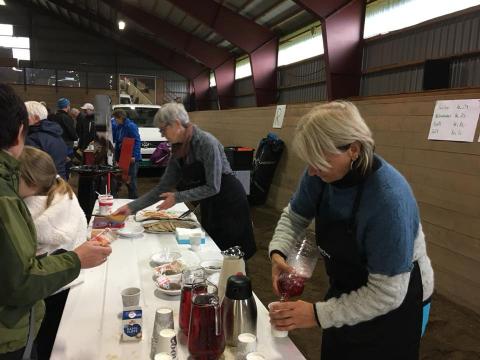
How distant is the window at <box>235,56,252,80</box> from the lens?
423 inches

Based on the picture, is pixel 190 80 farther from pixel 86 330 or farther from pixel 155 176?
pixel 86 330

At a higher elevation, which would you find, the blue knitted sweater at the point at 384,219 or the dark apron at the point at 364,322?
the blue knitted sweater at the point at 384,219

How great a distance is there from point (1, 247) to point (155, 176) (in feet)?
29.2

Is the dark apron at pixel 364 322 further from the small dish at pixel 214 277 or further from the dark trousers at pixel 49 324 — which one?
the dark trousers at pixel 49 324

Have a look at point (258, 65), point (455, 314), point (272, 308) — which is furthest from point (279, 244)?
point (258, 65)

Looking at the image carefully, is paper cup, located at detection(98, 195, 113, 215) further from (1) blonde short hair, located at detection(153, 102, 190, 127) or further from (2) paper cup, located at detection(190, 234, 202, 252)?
(2) paper cup, located at detection(190, 234, 202, 252)

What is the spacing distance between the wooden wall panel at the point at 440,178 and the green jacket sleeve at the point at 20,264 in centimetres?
316

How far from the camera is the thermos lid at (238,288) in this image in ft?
4.00

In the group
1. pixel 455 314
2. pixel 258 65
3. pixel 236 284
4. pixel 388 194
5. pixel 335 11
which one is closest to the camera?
pixel 388 194

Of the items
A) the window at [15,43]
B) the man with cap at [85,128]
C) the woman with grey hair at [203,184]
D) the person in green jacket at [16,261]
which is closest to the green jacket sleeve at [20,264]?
the person in green jacket at [16,261]

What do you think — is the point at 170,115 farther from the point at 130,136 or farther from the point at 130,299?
the point at 130,136

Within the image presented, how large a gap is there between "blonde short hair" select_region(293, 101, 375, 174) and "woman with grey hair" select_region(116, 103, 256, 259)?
132 centimetres

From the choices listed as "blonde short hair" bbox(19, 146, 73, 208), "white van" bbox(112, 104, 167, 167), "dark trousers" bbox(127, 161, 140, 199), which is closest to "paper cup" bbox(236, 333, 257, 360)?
"blonde short hair" bbox(19, 146, 73, 208)

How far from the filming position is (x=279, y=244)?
5.13 feet
